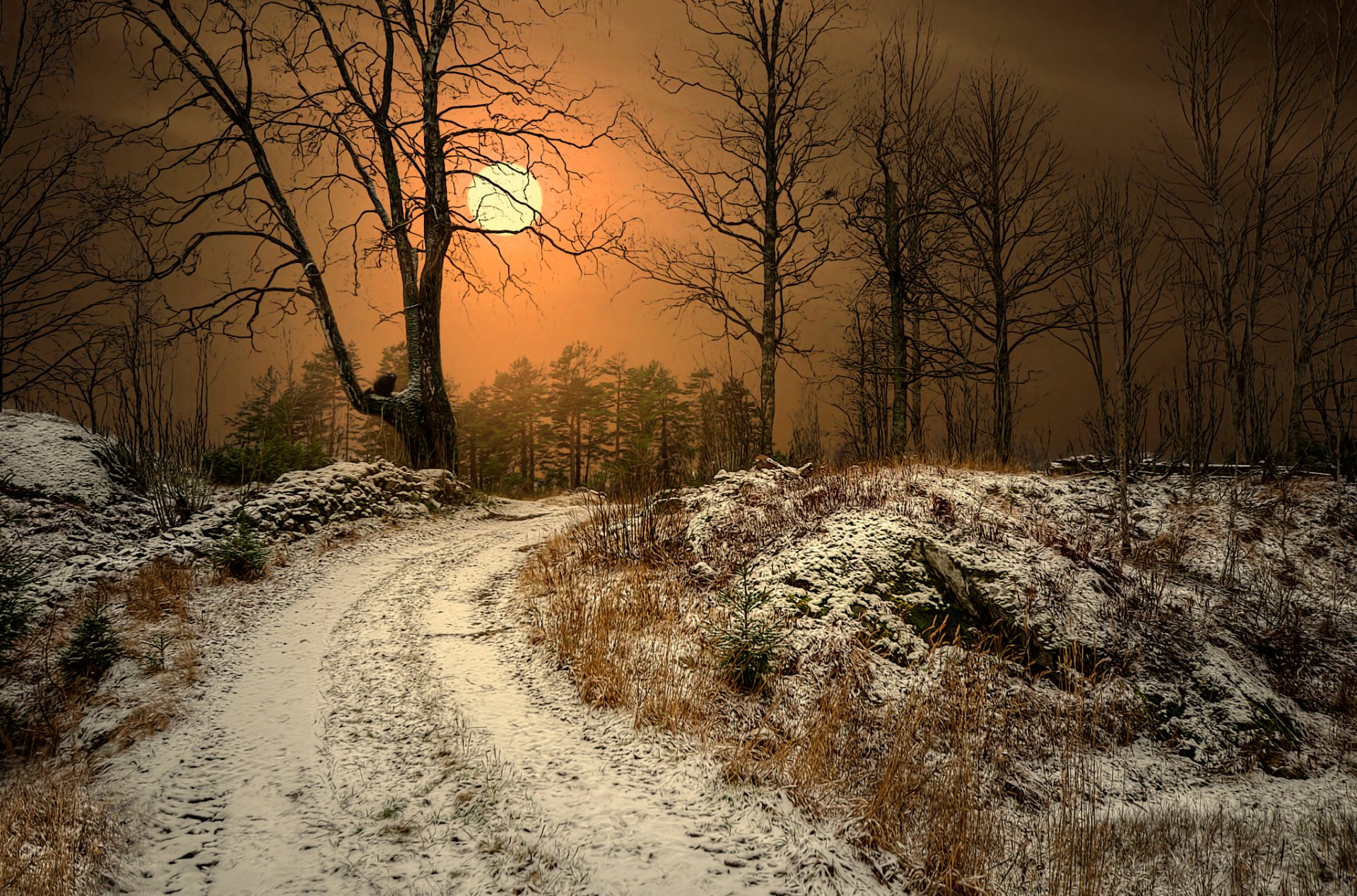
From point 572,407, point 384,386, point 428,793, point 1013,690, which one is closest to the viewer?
point 428,793

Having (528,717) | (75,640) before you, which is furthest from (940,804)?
(75,640)

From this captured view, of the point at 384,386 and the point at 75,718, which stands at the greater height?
the point at 384,386

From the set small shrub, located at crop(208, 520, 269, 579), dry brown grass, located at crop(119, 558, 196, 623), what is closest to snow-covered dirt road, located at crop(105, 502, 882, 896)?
dry brown grass, located at crop(119, 558, 196, 623)

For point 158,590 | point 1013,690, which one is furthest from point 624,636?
point 158,590

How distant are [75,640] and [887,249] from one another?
1474 cm

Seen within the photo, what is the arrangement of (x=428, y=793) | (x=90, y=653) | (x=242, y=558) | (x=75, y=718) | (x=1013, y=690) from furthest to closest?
(x=242, y=558) < (x=1013, y=690) < (x=90, y=653) < (x=75, y=718) < (x=428, y=793)

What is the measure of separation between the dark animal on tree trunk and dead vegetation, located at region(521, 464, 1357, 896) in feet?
23.4

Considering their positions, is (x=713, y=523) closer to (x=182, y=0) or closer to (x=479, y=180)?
(x=479, y=180)

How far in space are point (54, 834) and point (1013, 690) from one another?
6380mm

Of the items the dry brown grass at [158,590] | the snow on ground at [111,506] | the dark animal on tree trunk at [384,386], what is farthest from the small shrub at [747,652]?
the dark animal on tree trunk at [384,386]

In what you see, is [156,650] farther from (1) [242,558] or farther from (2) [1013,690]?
(2) [1013,690]

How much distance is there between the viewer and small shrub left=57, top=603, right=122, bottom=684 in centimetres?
467

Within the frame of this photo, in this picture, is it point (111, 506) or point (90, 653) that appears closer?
point (90, 653)

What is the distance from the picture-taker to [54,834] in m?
2.99
